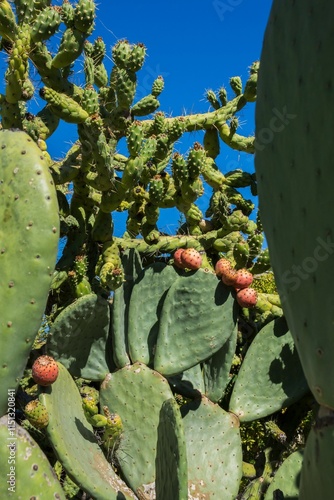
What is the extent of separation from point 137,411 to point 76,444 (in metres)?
0.37

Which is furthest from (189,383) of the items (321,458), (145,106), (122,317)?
(321,458)

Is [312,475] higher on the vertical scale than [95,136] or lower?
lower

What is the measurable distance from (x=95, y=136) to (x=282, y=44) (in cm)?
160

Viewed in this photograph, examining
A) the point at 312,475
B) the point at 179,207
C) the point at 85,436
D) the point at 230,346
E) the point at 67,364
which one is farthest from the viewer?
the point at 179,207

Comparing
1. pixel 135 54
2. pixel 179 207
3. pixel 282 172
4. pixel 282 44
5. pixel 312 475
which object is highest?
pixel 135 54

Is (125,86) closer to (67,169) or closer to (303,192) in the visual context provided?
(67,169)

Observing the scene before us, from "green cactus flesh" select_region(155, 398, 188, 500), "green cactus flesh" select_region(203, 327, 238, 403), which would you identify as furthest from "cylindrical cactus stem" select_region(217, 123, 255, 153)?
"green cactus flesh" select_region(155, 398, 188, 500)

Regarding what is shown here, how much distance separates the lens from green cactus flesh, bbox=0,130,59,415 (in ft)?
5.62

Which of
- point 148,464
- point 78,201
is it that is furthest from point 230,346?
point 78,201

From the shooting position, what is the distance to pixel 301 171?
3.91 ft

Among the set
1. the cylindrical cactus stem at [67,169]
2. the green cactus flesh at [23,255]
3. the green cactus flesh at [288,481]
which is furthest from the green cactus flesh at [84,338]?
the green cactus flesh at [23,255]

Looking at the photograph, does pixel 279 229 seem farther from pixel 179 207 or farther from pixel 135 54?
pixel 179 207

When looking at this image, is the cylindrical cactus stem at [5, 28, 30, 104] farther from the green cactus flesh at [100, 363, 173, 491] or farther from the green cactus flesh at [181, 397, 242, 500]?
the green cactus flesh at [181, 397, 242, 500]

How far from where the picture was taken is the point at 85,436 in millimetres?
2680
